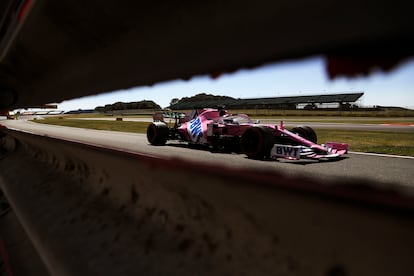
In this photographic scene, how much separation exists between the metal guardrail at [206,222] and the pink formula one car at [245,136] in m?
5.14

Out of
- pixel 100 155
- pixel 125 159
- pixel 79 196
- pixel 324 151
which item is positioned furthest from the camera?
pixel 324 151

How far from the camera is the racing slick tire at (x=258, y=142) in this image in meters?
6.80

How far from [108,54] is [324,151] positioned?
6.17m

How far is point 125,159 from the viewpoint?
123 centimetres

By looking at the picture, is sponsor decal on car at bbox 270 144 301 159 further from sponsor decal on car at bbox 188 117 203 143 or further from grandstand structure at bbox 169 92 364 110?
sponsor decal on car at bbox 188 117 203 143

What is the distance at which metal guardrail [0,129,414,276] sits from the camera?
0.49 meters

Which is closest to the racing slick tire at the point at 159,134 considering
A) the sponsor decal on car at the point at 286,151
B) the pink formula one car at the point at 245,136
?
the pink formula one car at the point at 245,136

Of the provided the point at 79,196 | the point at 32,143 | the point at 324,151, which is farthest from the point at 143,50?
the point at 324,151

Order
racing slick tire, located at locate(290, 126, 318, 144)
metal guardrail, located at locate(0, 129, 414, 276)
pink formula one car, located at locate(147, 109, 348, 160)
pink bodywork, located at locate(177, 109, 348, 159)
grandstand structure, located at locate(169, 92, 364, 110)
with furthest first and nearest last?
racing slick tire, located at locate(290, 126, 318, 144) < pink bodywork, located at locate(177, 109, 348, 159) < pink formula one car, located at locate(147, 109, 348, 160) < grandstand structure, located at locate(169, 92, 364, 110) < metal guardrail, located at locate(0, 129, 414, 276)

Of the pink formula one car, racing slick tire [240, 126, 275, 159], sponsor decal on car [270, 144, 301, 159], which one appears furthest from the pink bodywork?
racing slick tire [240, 126, 275, 159]

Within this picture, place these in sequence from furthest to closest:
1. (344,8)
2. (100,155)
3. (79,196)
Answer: (79,196) < (100,155) < (344,8)

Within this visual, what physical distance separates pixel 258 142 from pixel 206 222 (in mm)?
6054

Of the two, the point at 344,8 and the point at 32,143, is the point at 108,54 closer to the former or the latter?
the point at 344,8

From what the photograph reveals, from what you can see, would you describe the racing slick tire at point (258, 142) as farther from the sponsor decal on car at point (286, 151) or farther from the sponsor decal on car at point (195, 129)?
the sponsor decal on car at point (195, 129)
